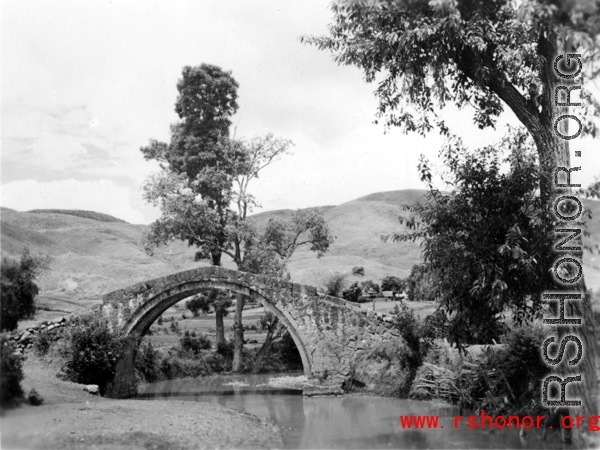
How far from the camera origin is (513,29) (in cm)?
1295

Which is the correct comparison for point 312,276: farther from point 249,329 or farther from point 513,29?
point 513,29

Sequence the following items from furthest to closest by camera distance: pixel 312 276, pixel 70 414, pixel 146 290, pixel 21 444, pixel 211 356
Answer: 1. pixel 312 276
2. pixel 211 356
3. pixel 146 290
4. pixel 70 414
5. pixel 21 444

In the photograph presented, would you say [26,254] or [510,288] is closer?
[510,288]

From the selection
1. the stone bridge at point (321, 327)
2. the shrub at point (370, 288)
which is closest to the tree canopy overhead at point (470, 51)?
the stone bridge at point (321, 327)

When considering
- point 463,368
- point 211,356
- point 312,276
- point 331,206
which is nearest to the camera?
point 463,368

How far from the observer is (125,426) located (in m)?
13.1

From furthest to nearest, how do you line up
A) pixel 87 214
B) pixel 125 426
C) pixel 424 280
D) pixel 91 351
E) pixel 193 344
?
1. pixel 87 214
2. pixel 193 344
3. pixel 91 351
4. pixel 424 280
5. pixel 125 426

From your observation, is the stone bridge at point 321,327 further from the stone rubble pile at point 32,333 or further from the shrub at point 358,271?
the shrub at point 358,271

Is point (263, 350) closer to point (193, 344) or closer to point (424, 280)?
point (193, 344)

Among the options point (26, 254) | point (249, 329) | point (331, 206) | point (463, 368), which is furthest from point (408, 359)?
point (331, 206)

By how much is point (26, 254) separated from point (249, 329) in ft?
66.1

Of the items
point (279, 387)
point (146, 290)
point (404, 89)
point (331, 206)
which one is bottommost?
point (279, 387)
